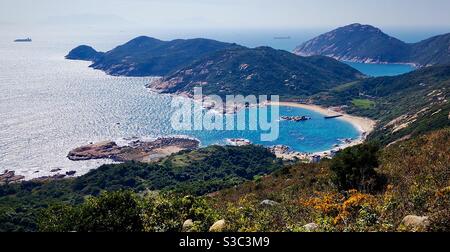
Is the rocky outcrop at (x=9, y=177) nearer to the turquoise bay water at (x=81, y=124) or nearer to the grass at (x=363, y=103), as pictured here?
the turquoise bay water at (x=81, y=124)

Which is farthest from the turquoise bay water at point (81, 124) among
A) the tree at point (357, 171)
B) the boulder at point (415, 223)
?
the boulder at point (415, 223)

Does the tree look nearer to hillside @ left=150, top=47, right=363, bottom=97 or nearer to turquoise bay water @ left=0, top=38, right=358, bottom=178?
turquoise bay water @ left=0, top=38, right=358, bottom=178

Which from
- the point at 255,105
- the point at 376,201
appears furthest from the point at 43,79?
the point at 376,201

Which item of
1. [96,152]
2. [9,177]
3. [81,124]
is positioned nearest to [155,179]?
[96,152]

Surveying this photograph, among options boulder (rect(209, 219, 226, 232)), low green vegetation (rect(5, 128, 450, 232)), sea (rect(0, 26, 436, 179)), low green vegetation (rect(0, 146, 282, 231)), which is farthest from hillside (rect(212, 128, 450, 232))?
sea (rect(0, 26, 436, 179))

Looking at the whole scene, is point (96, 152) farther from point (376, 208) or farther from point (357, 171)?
point (376, 208)
